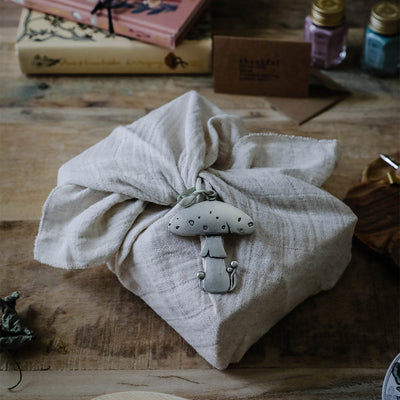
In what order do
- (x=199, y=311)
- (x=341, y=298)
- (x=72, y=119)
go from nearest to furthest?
1. (x=199, y=311)
2. (x=341, y=298)
3. (x=72, y=119)

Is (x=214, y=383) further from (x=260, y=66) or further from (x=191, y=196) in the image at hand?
(x=260, y=66)

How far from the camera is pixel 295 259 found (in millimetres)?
755

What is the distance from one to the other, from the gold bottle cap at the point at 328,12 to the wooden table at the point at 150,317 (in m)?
0.15

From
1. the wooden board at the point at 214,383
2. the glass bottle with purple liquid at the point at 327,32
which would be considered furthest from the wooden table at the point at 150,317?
the glass bottle with purple liquid at the point at 327,32

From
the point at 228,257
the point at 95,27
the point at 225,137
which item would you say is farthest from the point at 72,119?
the point at 228,257

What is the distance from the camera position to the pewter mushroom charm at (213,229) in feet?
2.39

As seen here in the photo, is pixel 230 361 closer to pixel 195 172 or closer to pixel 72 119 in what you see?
pixel 195 172

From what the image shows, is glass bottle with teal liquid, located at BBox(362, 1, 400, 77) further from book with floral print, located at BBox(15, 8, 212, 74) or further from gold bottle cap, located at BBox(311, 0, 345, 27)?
book with floral print, located at BBox(15, 8, 212, 74)

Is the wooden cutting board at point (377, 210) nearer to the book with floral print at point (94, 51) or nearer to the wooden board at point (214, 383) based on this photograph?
the wooden board at point (214, 383)

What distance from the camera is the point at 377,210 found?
0.89 meters

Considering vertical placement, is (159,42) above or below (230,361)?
above

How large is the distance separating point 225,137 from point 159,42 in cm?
29

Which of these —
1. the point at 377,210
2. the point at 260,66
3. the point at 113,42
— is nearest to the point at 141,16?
the point at 113,42

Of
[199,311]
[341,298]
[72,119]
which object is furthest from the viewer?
[72,119]
